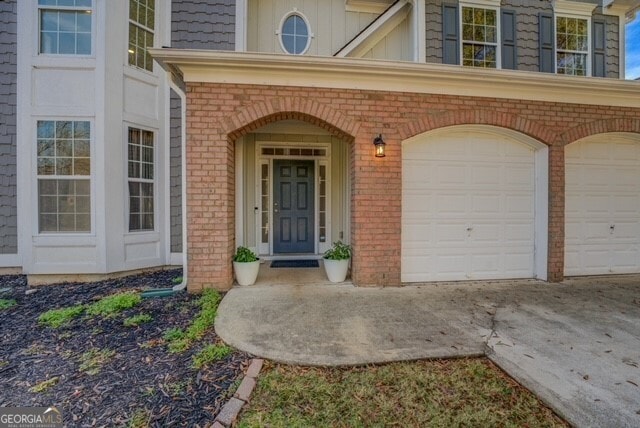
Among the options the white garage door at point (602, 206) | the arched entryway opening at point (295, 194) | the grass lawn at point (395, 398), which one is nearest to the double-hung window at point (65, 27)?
the arched entryway opening at point (295, 194)

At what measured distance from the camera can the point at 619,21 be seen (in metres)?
6.98

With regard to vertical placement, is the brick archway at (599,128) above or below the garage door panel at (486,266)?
above

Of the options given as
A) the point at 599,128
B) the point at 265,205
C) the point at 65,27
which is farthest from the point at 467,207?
the point at 65,27

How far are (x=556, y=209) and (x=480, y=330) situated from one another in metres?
3.02

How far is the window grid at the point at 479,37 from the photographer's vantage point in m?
6.43

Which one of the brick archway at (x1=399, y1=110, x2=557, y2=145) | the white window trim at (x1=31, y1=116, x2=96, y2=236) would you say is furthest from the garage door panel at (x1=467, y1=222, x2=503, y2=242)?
the white window trim at (x1=31, y1=116, x2=96, y2=236)

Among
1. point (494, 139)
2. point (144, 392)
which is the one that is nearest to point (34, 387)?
point (144, 392)

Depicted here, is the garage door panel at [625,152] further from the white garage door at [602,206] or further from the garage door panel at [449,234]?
the garage door panel at [449,234]

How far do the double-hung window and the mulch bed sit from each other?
421cm

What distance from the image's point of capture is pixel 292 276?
5.02 m

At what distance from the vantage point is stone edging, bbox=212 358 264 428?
187 cm

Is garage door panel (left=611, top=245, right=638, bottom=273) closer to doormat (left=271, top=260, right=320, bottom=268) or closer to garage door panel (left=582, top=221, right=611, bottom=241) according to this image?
garage door panel (left=582, top=221, right=611, bottom=241)

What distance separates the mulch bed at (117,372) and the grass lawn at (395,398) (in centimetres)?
39

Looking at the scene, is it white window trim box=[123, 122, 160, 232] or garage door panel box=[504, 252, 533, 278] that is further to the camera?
white window trim box=[123, 122, 160, 232]
